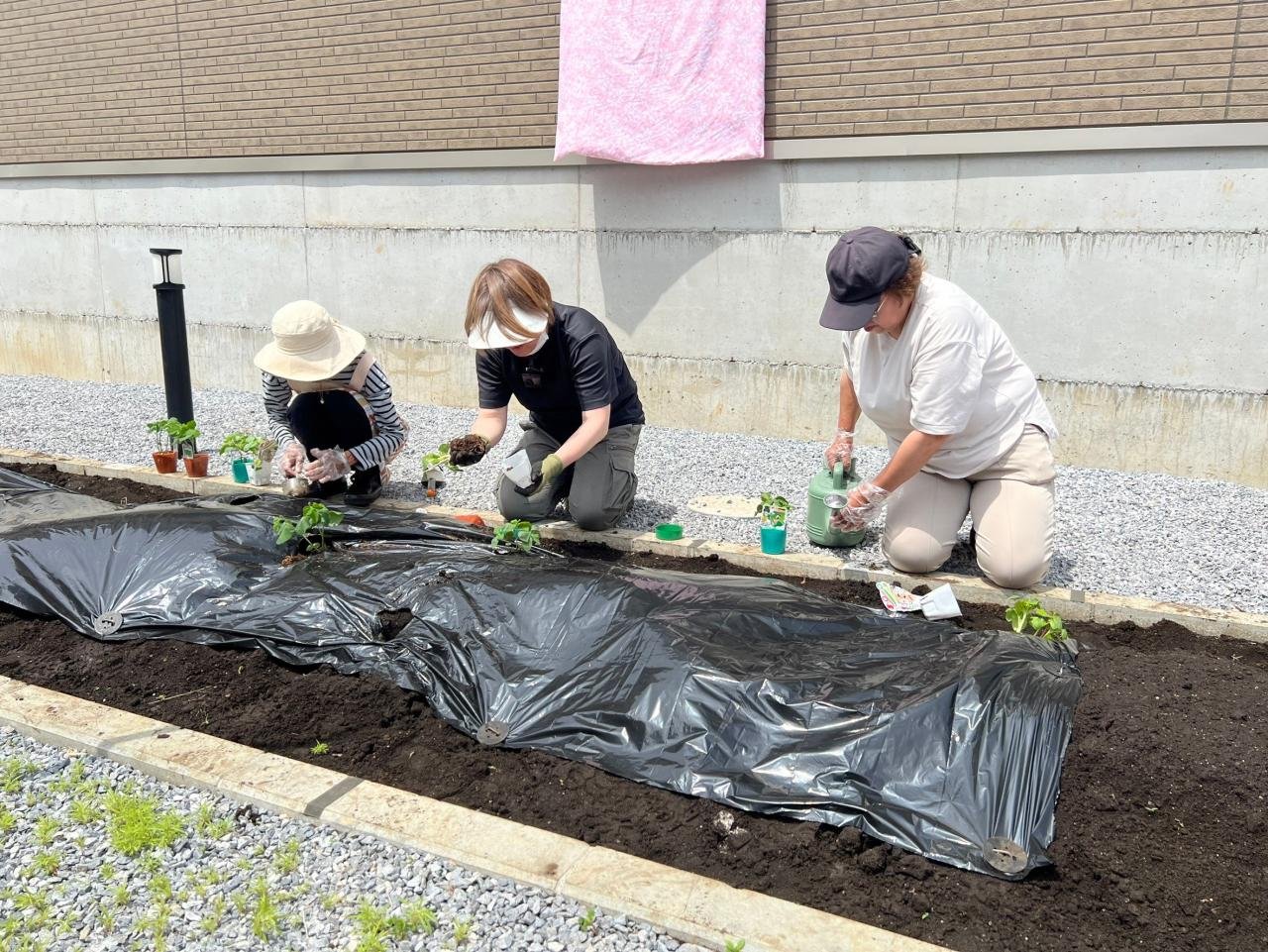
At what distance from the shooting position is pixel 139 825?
2004 millimetres

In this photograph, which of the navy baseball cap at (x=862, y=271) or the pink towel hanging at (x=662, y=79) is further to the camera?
the pink towel hanging at (x=662, y=79)

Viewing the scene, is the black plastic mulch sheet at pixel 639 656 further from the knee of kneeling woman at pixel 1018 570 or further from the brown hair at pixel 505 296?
the brown hair at pixel 505 296

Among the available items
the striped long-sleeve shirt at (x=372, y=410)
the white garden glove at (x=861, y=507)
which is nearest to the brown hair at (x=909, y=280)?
the white garden glove at (x=861, y=507)

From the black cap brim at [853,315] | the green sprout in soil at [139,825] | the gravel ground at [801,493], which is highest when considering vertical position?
the black cap brim at [853,315]

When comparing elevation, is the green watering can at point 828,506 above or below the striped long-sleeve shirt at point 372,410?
below

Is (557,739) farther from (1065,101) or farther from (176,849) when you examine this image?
(1065,101)

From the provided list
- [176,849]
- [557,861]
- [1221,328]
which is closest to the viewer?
[557,861]

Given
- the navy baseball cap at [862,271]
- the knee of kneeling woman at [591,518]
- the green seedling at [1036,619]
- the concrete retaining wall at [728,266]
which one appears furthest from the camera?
the concrete retaining wall at [728,266]

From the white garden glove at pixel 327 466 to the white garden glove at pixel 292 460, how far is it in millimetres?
47

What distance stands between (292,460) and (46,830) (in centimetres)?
187

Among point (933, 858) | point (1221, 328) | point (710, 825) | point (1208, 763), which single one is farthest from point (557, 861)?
point (1221, 328)

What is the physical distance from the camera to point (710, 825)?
202 centimetres

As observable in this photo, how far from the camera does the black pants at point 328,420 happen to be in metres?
3.80

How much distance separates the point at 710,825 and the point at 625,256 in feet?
14.9
